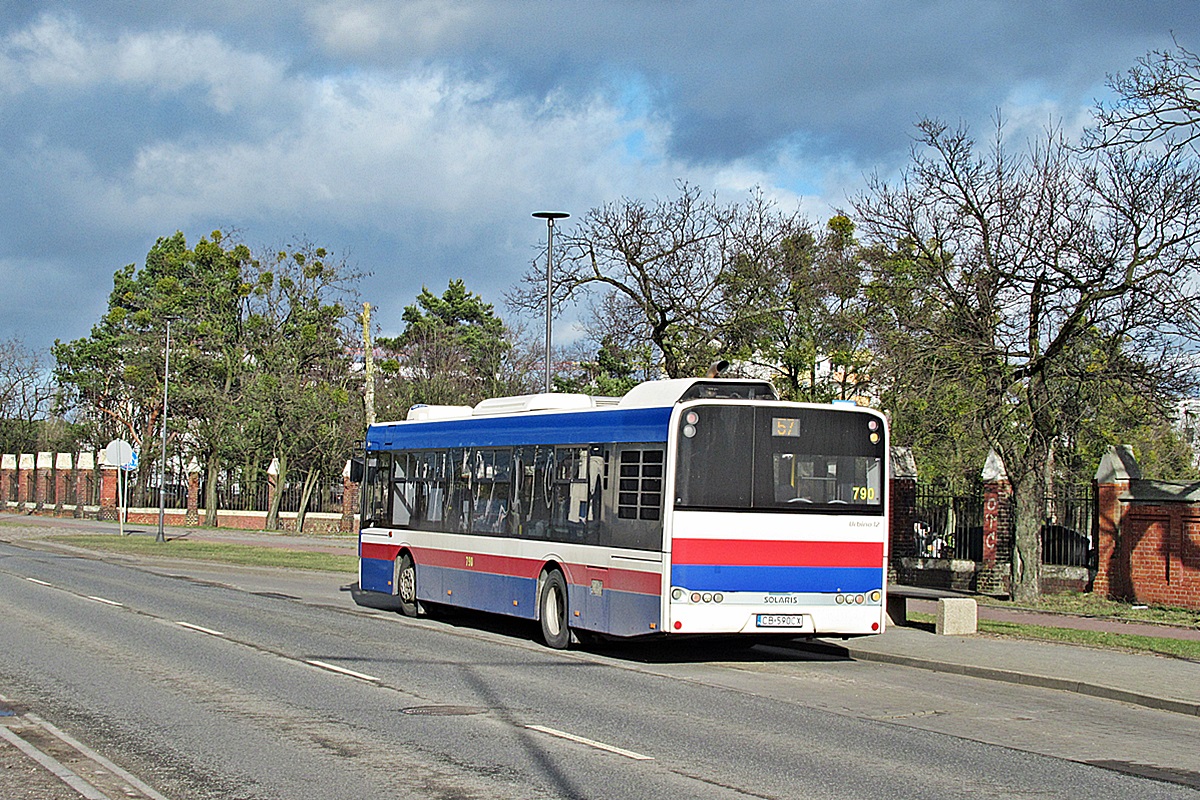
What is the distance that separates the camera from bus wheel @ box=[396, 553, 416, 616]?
2181 centimetres

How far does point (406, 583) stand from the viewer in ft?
72.2

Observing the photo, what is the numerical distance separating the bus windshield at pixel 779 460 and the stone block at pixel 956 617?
3.89m

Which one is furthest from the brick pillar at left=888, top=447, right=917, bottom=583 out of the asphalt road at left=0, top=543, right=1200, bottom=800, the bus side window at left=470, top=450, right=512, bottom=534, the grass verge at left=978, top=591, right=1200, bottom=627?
the bus side window at left=470, top=450, right=512, bottom=534

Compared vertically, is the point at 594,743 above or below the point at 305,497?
below

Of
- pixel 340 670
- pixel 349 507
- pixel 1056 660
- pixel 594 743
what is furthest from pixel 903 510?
pixel 349 507

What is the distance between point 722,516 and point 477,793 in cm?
758

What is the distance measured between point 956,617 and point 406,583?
8587mm

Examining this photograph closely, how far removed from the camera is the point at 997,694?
14148mm

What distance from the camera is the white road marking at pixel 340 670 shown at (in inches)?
542

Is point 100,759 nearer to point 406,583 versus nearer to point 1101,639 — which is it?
point 406,583

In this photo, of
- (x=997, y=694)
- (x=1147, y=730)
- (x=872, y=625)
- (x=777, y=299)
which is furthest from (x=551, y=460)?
(x=777, y=299)

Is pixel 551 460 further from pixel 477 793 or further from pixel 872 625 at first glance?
pixel 477 793

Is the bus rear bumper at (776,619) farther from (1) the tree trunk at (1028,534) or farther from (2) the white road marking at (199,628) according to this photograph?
(1) the tree trunk at (1028,534)

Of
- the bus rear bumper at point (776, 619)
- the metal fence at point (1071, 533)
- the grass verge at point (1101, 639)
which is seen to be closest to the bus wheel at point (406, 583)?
the bus rear bumper at point (776, 619)
